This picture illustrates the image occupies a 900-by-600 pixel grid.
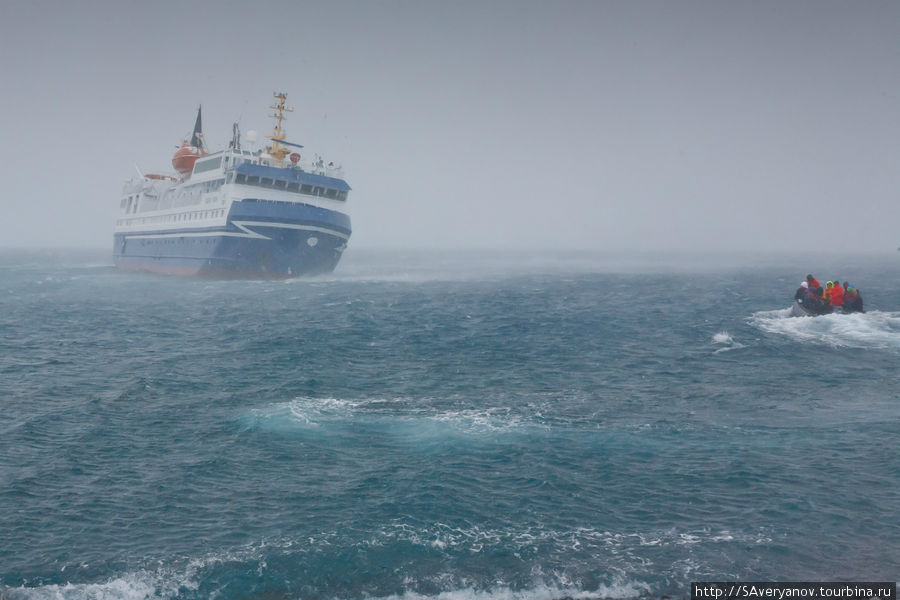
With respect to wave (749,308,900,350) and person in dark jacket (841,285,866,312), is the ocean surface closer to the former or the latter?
wave (749,308,900,350)

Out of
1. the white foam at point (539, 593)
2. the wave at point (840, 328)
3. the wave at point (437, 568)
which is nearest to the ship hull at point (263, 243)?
the wave at point (840, 328)

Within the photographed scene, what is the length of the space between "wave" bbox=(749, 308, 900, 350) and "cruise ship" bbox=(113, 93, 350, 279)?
56321mm

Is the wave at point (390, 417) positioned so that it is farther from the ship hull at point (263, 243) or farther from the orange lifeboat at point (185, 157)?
the orange lifeboat at point (185, 157)

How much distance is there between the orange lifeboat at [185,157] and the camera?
11071 centimetres

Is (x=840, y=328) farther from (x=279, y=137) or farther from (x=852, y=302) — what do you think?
(x=279, y=137)

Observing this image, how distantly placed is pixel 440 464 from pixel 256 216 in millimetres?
63914

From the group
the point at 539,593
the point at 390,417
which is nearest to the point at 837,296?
the point at 390,417

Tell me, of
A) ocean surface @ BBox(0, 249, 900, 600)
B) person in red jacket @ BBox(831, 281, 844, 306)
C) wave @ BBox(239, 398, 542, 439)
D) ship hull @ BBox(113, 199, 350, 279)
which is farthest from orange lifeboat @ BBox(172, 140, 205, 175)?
person in red jacket @ BBox(831, 281, 844, 306)

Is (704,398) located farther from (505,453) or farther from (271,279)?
(271,279)

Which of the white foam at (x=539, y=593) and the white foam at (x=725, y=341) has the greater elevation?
the white foam at (x=725, y=341)

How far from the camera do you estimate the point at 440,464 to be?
2509cm

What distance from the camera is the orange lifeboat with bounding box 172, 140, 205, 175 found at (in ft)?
363

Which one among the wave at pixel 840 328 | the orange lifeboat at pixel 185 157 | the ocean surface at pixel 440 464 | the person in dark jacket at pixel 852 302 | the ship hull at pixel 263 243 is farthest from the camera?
the orange lifeboat at pixel 185 157

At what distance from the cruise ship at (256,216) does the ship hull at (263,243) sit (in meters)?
0.13
